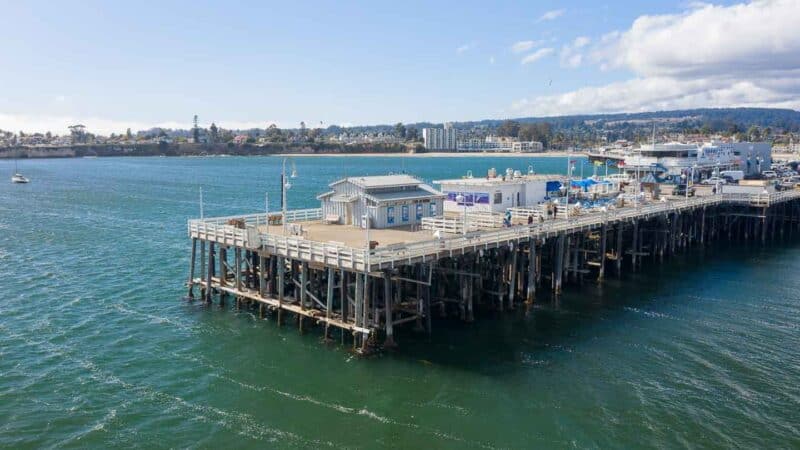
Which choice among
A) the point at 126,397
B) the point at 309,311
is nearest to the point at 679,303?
the point at 309,311

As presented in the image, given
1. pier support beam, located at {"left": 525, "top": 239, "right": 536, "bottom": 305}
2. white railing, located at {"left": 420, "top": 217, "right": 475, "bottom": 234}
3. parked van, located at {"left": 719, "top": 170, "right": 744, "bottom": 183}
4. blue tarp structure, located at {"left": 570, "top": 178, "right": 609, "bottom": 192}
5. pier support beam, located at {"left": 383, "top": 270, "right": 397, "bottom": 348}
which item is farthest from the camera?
parked van, located at {"left": 719, "top": 170, "right": 744, "bottom": 183}

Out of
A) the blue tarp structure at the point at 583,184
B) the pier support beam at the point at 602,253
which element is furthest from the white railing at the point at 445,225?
the blue tarp structure at the point at 583,184

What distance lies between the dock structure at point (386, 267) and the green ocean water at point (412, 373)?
1.25m

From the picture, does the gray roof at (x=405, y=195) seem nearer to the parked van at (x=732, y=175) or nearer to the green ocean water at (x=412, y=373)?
the green ocean water at (x=412, y=373)

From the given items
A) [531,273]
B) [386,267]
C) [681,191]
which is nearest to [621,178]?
[681,191]

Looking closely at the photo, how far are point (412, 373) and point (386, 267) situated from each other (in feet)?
15.8

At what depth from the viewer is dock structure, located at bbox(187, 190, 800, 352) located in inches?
1176

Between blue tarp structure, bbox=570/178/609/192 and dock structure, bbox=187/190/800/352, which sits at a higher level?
blue tarp structure, bbox=570/178/609/192

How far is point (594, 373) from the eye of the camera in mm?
27438

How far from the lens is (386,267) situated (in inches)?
1134

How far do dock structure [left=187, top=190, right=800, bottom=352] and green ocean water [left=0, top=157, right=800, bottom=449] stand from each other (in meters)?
1.25

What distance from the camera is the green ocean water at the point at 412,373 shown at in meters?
22.3

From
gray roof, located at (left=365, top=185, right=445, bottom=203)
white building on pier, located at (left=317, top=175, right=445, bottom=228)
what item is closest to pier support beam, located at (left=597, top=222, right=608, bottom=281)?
white building on pier, located at (left=317, top=175, right=445, bottom=228)

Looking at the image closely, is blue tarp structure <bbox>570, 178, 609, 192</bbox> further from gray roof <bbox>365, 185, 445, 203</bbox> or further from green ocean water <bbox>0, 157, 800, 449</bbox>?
→ gray roof <bbox>365, 185, 445, 203</bbox>
